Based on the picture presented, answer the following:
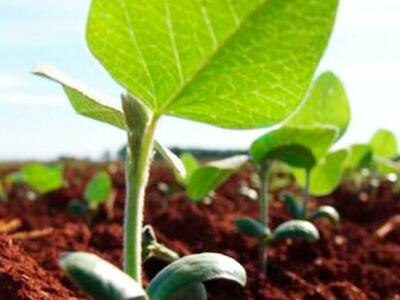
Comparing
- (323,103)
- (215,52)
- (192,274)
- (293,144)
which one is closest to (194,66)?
(215,52)

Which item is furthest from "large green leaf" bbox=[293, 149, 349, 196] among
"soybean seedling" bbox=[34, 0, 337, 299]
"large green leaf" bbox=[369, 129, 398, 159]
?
"large green leaf" bbox=[369, 129, 398, 159]

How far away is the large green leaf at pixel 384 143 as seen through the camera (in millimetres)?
6332

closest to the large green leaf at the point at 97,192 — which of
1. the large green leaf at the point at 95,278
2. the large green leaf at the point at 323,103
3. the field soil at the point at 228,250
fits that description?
the field soil at the point at 228,250

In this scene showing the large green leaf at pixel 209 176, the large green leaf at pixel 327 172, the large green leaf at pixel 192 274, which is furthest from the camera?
the large green leaf at pixel 327 172

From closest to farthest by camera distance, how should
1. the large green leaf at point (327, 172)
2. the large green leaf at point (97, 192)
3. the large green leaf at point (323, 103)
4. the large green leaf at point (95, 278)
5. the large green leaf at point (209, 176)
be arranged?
Answer: the large green leaf at point (95, 278), the large green leaf at point (209, 176), the large green leaf at point (323, 103), the large green leaf at point (327, 172), the large green leaf at point (97, 192)

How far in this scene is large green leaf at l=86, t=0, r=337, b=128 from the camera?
144 cm

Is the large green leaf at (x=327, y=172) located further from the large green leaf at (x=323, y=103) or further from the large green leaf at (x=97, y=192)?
the large green leaf at (x=97, y=192)

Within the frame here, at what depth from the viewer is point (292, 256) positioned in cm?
354

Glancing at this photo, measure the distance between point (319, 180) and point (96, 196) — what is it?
5.10ft

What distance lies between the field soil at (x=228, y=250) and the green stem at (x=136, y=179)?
0.93 ft

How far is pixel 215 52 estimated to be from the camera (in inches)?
59.8

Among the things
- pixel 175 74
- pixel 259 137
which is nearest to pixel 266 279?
pixel 259 137

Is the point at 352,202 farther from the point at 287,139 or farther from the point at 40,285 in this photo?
the point at 40,285

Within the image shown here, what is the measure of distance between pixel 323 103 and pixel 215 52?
2255 millimetres
